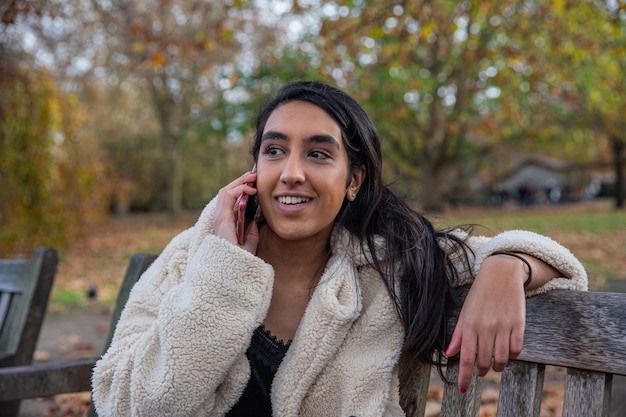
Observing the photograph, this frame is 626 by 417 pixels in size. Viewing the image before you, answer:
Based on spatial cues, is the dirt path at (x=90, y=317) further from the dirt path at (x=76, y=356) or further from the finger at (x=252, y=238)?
the finger at (x=252, y=238)

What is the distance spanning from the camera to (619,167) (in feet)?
105

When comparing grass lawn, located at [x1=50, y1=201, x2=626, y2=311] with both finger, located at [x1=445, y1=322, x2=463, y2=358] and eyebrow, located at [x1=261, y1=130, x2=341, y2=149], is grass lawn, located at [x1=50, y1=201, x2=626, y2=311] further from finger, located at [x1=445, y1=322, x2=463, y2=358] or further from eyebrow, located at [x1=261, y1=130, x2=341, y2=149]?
finger, located at [x1=445, y1=322, x2=463, y2=358]

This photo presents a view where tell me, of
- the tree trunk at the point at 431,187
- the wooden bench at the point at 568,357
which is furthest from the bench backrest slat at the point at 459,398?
the tree trunk at the point at 431,187

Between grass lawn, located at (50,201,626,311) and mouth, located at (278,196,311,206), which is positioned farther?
grass lawn, located at (50,201,626,311)

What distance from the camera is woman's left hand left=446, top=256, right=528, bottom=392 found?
168cm

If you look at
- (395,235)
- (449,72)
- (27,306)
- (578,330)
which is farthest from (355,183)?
(449,72)

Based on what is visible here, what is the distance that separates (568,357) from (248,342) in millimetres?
843

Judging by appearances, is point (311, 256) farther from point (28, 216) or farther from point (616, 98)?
point (616, 98)

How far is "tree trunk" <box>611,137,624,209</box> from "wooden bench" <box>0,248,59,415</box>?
30.3 m

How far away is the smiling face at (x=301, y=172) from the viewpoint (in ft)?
6.85

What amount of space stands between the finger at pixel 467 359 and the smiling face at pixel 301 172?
1.97ft

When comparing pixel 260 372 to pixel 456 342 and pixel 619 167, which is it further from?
pixel 619 167

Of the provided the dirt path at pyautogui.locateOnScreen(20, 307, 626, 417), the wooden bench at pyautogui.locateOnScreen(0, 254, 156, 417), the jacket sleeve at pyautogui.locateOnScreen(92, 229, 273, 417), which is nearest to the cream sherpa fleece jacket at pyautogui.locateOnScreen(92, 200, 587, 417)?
the jacket sleeve at pyautogui.locateOnScreen(92, 229, 273, 417)

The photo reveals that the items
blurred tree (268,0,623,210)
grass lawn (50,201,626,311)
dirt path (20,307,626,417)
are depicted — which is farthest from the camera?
grass lawn (50,201,626,311)
